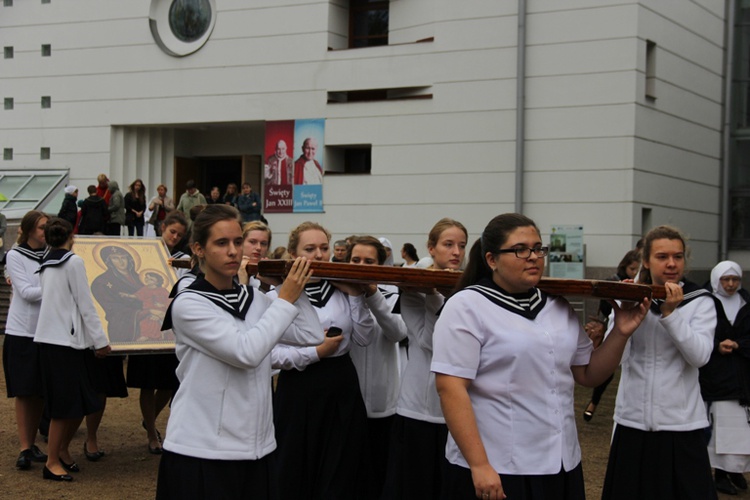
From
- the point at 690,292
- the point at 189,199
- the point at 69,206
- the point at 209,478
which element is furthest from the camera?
the point at 189,199

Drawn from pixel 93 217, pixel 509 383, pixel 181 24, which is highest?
pixel 181 24

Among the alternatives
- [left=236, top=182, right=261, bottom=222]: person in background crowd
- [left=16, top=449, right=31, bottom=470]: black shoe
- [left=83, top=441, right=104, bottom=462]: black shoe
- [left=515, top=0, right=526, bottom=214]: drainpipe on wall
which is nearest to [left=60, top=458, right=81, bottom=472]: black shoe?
[left=16, top=449, right=31, bottom=470]: black shoe

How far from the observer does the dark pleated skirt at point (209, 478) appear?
14.5 feet

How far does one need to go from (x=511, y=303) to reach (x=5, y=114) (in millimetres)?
27836

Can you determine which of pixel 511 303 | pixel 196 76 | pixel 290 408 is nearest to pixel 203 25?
pixel 196 76

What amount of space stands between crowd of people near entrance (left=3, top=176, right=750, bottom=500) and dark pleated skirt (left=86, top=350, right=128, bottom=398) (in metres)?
0.17

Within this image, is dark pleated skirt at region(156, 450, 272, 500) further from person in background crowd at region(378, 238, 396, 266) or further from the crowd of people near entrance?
person in background crowd at region(378, 238, 396, 266)

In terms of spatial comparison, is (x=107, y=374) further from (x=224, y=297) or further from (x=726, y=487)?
(x=726, y=487)

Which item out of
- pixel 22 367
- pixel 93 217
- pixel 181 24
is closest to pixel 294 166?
pixel 93 217

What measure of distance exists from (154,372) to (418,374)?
3.68 m

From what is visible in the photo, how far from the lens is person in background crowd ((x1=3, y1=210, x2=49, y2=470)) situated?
328 inches

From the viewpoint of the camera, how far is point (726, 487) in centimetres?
847

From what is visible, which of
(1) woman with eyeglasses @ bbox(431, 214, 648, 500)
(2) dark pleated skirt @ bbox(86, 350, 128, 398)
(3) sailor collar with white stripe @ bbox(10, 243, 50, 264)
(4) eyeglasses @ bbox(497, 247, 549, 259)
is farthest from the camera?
(3) sailor collar with white stripe @ bbox(10, 243, 50, 264)

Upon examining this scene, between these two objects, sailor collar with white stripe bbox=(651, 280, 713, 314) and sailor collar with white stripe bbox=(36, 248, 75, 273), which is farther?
sailor collar with white stripe bbox=(36, 248, 75, 273)
